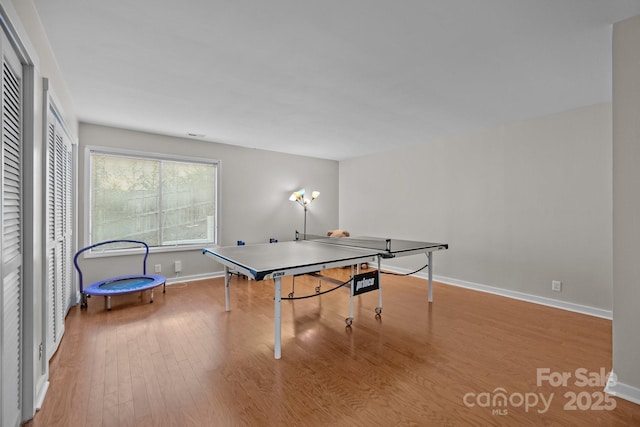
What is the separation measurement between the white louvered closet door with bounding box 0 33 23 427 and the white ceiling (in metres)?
0.68

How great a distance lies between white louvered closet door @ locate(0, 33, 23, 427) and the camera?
137 centimetres

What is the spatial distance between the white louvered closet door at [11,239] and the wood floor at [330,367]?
1.19ft

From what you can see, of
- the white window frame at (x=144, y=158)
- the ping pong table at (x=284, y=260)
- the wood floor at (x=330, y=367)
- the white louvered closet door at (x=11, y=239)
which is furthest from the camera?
the white window frame at (x=144, y=158)

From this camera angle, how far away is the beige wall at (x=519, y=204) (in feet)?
11.0

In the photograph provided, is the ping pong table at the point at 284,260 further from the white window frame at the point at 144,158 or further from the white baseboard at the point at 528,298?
the white window frame at the point at 144,158

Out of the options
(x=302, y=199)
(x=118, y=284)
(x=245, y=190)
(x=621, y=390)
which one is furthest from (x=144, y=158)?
(x=621, y=390)

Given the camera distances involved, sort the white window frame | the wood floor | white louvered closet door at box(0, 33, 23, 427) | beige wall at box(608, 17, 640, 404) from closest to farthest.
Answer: white louvered closet door at box(0, 33, 23, 427), the wood floor, beige wall at box(608, 17, 640, 404), the white window frame

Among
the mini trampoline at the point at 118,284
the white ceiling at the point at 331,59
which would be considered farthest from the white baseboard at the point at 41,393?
the white ceiling at the point at 331,59

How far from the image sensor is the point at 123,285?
3.85 meters

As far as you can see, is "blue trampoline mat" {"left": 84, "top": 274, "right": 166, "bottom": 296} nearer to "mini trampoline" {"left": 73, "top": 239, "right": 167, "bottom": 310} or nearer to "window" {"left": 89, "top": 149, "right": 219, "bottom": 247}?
"mini trampoline" {"left": 73, "top": 239, "right": 167, "bottom": 310}

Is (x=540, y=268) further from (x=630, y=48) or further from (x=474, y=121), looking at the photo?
(x=630, y=48)

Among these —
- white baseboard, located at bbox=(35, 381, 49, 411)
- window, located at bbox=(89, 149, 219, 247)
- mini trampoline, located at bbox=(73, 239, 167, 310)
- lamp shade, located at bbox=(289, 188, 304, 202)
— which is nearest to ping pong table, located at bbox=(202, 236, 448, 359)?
mini trampoline, located at bbox=(73, 239, 167, 310)

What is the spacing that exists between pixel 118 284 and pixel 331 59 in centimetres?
390

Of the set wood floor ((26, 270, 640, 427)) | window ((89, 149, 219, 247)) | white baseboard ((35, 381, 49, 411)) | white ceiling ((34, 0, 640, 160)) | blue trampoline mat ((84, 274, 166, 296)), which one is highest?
white ceiling ((34, 0, 640, 160))
